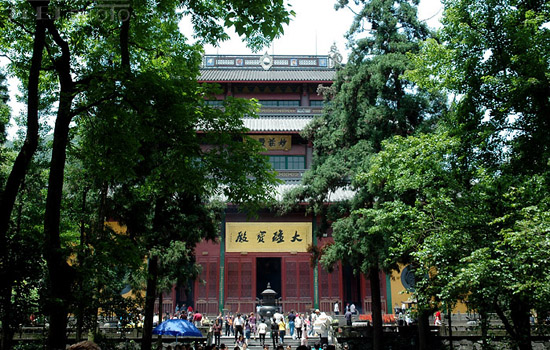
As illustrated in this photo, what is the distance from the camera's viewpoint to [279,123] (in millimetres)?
31688

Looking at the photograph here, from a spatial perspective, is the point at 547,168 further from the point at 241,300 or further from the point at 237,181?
the point at 241,300

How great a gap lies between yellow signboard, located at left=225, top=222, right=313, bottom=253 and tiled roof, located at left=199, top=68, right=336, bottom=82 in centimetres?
987

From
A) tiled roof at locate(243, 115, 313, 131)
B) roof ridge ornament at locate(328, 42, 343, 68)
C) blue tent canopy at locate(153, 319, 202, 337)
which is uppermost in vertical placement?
roof ridge ornament at locate(328, 42, 343, 68)

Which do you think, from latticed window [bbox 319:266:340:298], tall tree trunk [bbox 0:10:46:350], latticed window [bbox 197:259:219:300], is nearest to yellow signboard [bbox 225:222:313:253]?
latticed window [bbox 197:259:219:300]

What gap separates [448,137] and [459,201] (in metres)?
1.59

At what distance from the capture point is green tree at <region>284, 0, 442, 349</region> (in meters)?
15.8

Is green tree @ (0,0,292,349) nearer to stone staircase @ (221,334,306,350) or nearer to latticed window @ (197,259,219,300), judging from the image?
stone staircase @ (221,334,306,350)

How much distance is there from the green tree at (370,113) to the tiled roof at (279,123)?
1281 centimetres

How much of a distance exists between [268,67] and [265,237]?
13.1 m

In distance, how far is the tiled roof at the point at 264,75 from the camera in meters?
32.5

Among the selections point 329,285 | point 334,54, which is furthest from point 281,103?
point 329,285

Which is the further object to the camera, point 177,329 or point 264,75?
point 264,75

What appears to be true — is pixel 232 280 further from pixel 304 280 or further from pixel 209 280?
pixel 304 280

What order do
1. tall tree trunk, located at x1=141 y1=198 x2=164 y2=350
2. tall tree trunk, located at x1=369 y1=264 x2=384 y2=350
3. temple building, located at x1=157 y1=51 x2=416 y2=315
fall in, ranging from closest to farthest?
1. tall tree trunk, located at x1=141 y1=198 x2=164 y2=350
2. tall tree trunk, located at x1=369 y1=264 x2=384 y2=350
3. temple building, located at x1=157 y1=51 x2=416 y2=315
